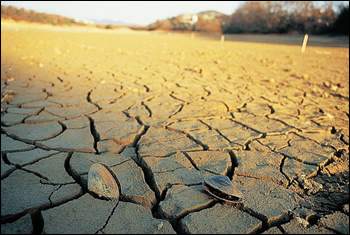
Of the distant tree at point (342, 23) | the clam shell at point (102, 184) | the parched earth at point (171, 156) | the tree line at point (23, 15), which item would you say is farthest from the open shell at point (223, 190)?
the tree line at point (23, 15)

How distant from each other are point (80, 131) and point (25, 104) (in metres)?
1.14

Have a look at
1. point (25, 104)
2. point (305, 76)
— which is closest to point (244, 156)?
point (25, 104)

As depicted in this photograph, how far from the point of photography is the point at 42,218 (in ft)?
3.62

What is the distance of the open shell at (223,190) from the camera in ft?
3.91

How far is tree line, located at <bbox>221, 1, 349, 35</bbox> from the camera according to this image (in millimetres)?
16281

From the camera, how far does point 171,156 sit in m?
1.75

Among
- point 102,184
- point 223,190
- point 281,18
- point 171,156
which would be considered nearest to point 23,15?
point 281,18

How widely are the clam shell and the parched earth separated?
1.8 inches

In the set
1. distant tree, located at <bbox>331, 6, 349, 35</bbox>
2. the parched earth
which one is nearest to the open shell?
the parched earth

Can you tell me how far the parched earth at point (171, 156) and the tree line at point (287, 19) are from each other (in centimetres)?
1641

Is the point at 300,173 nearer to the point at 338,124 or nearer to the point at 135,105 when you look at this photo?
the point at 338,124

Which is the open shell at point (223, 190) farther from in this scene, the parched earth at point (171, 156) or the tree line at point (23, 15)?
the tree line at point (23, 15)

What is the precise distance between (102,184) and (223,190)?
0.64 metres

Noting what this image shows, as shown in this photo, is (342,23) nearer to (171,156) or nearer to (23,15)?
(171,156)
